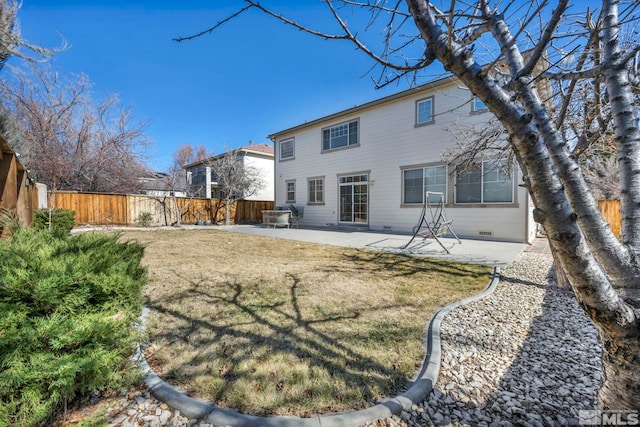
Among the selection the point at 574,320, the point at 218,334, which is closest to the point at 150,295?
the point at 218,334

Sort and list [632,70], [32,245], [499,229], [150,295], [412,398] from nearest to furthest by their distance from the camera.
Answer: [412,398]
[32,245]
[632,70]
[150,295]
[499,229]

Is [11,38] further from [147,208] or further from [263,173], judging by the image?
[263,173]

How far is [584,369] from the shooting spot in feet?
7.31

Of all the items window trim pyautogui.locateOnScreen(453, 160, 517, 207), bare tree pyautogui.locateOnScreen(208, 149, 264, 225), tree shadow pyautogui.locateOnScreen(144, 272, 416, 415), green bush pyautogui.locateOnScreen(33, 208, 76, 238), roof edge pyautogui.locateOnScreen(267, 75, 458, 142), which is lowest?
tree shadow pyautogui.locateOnScreen(144, 272, 416, 415)

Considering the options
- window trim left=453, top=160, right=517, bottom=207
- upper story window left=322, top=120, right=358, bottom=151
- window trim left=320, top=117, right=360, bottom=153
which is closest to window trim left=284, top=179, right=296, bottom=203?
window trim left=320, top=117, right=360, bottom=153

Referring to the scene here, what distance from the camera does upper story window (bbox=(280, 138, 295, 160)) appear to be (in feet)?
51.4

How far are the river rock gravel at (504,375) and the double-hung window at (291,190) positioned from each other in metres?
12.9

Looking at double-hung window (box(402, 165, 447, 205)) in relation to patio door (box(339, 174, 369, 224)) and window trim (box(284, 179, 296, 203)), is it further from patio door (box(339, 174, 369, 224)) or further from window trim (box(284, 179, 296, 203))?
window trim (box(284, 179, 296, 203))

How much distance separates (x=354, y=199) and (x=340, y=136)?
3.35 meters

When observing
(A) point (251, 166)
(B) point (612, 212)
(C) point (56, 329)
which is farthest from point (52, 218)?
(B) point (612, 212)

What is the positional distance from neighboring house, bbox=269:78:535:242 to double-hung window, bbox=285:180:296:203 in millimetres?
61

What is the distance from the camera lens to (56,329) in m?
1.55

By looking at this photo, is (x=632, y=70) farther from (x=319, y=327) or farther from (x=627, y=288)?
(x=319, y=327)

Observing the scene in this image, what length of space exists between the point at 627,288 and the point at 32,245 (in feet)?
12.9
